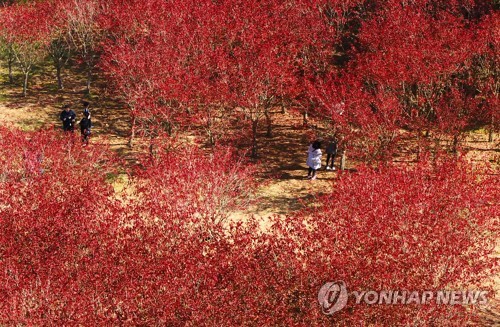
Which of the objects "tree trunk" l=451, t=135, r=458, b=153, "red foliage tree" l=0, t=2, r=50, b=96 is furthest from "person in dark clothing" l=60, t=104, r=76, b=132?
"tree trunk" l=451, t=135, r=458, b=153

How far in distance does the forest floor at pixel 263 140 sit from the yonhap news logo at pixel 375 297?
7.56 ft

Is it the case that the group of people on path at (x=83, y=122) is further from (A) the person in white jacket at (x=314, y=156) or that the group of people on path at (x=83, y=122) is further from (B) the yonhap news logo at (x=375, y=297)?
(B) the yonhap news logo at (x=375, y=297)

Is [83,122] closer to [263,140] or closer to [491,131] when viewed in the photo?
[263,140]

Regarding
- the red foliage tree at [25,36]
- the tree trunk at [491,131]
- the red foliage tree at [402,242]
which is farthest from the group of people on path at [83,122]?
the tree trunk at [491,131]

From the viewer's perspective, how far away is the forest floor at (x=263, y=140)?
52.5 feet

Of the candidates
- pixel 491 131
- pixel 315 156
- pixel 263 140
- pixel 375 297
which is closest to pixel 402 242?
pixel 375 297

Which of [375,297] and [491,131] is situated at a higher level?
[491,131]

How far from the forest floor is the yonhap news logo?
2303 mm

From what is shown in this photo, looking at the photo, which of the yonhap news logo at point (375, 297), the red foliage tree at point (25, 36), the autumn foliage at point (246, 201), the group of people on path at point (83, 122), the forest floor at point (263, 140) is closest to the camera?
the yonhap news logo at point (375, 297)

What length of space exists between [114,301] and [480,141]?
56.0ft

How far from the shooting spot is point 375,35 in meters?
21.4

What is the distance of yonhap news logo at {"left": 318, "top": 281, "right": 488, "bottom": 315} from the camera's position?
8945 millimetres

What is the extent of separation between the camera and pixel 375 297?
9141 mm

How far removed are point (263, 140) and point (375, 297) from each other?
41.4 feet
